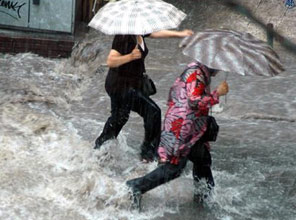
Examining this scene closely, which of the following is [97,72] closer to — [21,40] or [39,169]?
[21,40]

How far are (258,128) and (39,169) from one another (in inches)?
115

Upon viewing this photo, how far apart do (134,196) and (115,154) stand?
1.52 meters

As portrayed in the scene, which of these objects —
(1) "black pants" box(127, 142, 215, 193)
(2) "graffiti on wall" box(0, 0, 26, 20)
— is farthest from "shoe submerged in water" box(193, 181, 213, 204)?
(2) "graffiti on wall" box(0, 0, 26, 20)

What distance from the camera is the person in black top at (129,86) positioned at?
5020 millimetres

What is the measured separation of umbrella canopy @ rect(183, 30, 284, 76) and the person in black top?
1002 mm

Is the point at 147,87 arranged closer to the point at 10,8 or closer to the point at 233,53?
the point at 233,53

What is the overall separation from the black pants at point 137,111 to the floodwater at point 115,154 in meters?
0.29

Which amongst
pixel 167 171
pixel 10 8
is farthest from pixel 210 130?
pixel 10 8

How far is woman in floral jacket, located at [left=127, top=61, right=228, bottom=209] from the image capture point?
4023mm

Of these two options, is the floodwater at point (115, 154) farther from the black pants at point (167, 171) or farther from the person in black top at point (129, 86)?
the person in black top at point (129, 86)

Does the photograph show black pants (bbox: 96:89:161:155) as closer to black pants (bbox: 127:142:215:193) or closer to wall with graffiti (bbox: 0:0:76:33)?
black pants (bbox: 127:142:215:193)

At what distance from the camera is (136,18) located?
4727mm

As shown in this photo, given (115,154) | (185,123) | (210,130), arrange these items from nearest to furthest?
(185,123)
(210,130)
(115,154)

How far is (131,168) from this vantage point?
5719 mm
